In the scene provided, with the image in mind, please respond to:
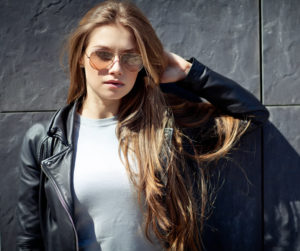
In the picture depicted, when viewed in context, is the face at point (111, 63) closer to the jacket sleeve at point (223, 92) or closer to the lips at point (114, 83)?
the lips at point (114, 83)

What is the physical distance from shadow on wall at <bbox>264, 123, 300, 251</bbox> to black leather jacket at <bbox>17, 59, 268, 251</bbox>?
45cm

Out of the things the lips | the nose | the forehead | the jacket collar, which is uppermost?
the forehead

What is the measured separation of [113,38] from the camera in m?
1.54

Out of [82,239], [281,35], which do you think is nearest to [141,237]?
[82,239]

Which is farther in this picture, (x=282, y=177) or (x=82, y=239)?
(x=282, y=177)

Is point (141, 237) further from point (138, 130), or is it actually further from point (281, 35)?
point (281, 35)

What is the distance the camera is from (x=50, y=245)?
1.65 metres

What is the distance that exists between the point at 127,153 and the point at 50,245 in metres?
0.69

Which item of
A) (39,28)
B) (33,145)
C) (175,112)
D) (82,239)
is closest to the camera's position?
(82,239)

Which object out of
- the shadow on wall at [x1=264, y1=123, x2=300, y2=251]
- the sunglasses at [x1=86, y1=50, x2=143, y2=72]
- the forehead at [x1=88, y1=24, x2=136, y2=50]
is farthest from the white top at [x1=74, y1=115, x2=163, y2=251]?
the shadow on wall at [x1=264, y1=123, x2=300, y2=251]

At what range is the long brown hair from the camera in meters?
1.61

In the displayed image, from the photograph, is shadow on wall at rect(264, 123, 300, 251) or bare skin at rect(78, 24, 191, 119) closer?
bare skin at rect(78, 24, 191, 119)

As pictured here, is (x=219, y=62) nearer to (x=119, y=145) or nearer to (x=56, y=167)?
(x=119, y=145)

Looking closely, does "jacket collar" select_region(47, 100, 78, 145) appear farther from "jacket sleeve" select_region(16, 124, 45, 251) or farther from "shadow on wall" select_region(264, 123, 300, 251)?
"shadow on wall" select_region(264, 123, 300, 251)
